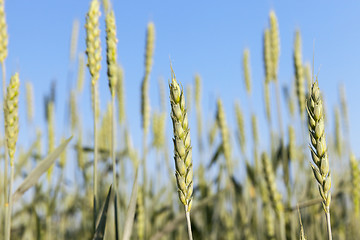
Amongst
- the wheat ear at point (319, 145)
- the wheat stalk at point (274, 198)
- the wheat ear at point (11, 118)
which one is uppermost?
the wheat ear at point (11, 118)

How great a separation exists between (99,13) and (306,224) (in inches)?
53.9

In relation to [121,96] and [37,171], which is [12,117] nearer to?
[37,171]

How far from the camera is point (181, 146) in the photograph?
2.07ft

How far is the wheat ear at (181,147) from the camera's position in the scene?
2.06ft

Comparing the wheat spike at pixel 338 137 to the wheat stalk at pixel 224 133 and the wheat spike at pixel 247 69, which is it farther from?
the wheat stalk at pixel 224 133

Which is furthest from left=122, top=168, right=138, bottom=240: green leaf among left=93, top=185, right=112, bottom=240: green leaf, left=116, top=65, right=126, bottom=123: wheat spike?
left=116, top=65, right=126, bottom=123: wheat spike

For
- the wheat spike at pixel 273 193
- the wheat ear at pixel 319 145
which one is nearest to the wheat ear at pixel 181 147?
the wheat ear at pixel 319 145

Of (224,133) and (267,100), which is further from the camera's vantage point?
(267,100)

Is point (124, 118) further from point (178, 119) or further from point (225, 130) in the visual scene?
point (178, 119)

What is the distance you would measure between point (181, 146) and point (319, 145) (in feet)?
0.77

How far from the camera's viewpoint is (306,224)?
1798mm

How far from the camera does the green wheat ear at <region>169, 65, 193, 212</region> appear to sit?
63 centimetres

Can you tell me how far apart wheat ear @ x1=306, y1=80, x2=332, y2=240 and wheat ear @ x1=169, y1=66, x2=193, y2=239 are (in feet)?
0.70

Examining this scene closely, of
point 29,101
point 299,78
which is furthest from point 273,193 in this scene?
point 29,101
